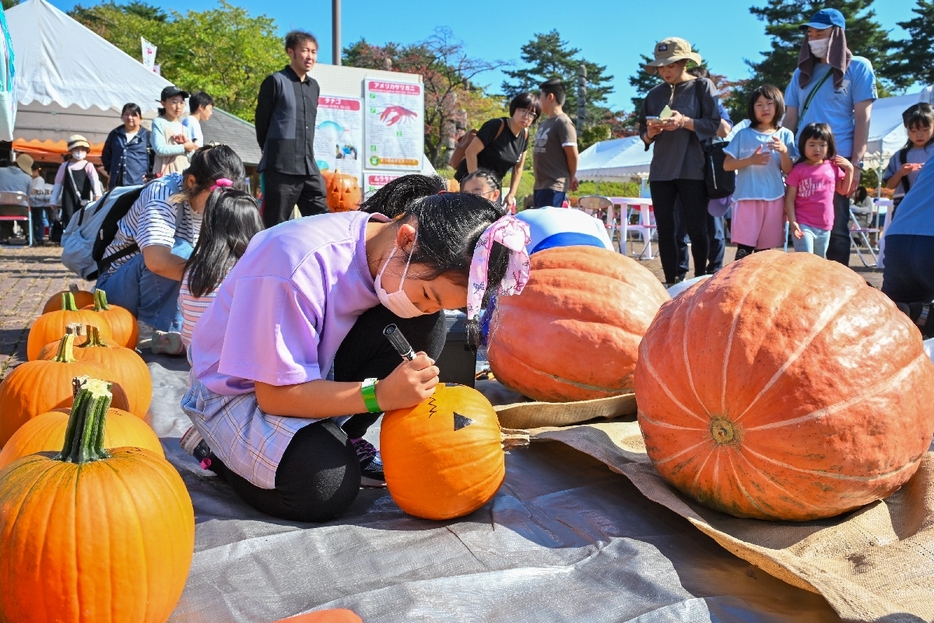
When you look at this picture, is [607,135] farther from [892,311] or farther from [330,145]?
[892,311]

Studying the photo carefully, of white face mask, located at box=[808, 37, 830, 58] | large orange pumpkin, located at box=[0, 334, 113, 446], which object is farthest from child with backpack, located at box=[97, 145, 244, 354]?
white face mask, located at box=[808, 37, 830, 58]

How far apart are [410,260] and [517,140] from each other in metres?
5.21

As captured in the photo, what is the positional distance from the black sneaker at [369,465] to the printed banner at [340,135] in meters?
6.37

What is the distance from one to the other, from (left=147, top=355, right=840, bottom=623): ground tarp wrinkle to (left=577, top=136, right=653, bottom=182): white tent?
65.0 ft

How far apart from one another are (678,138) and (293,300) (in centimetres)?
378

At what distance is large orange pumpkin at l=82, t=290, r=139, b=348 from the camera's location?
12.1ft

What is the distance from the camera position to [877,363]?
1.80 meters

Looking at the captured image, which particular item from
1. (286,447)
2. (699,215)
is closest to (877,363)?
(286,447)

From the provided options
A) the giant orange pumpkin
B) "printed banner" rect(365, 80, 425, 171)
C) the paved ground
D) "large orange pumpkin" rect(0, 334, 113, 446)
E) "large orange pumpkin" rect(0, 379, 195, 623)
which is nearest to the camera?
"large orange pumpkin" rect(0, 379, 195, 623)

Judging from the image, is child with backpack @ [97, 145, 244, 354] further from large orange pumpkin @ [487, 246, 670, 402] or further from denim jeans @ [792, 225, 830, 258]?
denim jeans @ [792, 225, 830, 258]

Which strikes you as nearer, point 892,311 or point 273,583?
point 273,583

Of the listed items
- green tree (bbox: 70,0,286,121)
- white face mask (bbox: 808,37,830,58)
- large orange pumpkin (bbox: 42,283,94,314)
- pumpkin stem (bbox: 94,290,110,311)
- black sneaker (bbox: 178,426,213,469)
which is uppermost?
green tree (bbox: 70,0,286,121)

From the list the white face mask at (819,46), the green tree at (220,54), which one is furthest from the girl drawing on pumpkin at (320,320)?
the green tree at (220,54)

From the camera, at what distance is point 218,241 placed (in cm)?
334
